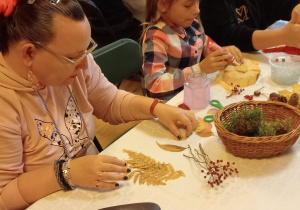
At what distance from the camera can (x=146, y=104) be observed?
1244 mm

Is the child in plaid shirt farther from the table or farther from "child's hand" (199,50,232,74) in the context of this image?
the table

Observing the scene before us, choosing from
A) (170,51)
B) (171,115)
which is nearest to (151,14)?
(170,51)

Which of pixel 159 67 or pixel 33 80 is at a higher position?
pixel 33 80

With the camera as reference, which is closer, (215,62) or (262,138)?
(262,138)

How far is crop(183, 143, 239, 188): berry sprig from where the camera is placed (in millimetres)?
946

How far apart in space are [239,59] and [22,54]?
2.98ft

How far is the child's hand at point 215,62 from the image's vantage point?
4.66ft

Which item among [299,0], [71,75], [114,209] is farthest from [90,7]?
[114,209]

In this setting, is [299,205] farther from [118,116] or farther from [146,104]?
[118,116]

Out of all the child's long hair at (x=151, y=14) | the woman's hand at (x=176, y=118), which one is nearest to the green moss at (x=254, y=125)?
the woman's hand at (x=176, y=118)

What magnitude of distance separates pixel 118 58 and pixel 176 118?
1.87 feet

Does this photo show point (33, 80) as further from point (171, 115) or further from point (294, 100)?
point (294, 100)

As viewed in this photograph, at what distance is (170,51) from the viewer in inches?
59.5

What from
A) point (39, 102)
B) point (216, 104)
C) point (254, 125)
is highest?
point (39, 102)
